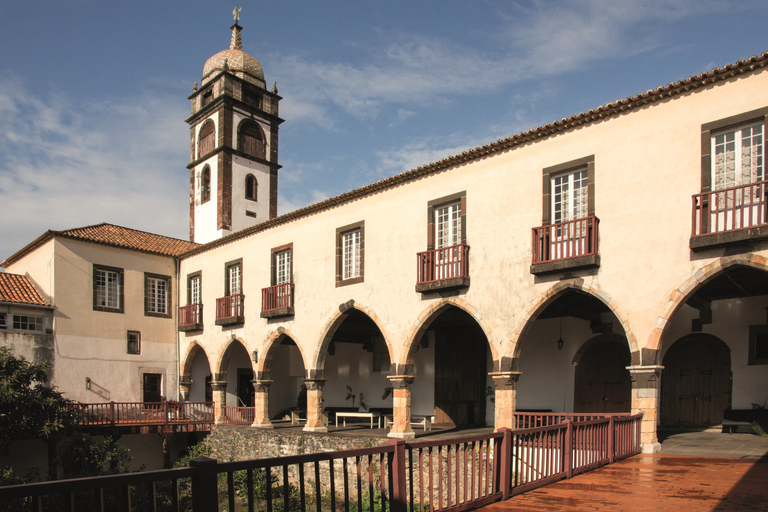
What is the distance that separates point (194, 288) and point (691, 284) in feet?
58.8

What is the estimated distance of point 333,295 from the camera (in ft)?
57.4

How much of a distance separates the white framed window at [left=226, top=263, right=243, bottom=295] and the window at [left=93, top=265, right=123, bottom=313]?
409 cm

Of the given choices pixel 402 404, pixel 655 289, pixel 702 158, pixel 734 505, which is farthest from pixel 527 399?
pixel 734 505

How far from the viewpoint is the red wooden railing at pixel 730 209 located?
10.0 meters

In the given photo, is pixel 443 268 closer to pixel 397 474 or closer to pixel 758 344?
pixel 758 344

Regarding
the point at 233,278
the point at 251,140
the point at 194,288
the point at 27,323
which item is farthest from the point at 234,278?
the point at 251,140

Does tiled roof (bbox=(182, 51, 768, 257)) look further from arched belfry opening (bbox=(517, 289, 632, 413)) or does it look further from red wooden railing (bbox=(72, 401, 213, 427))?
red wooden railing (bbox=(72, 401, 213, 427))

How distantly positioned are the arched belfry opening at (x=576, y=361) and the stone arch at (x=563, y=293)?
5.91 feet

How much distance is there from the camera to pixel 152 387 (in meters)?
22.9

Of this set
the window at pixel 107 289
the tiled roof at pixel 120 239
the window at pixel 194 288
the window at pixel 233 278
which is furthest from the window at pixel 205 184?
the window at pixel 233 278

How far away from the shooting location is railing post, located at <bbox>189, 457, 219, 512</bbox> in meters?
4.09

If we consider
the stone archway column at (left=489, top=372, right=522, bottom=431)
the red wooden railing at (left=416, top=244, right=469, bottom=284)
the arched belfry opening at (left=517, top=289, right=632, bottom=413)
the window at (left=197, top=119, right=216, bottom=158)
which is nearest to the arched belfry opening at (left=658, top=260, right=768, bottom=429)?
the arched belfry opening at (left=517, top=289, right=632, bottom=413)

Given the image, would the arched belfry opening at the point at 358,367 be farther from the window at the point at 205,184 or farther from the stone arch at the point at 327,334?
the window at the point at 205,184

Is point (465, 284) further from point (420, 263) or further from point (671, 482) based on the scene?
point (671, 482)
